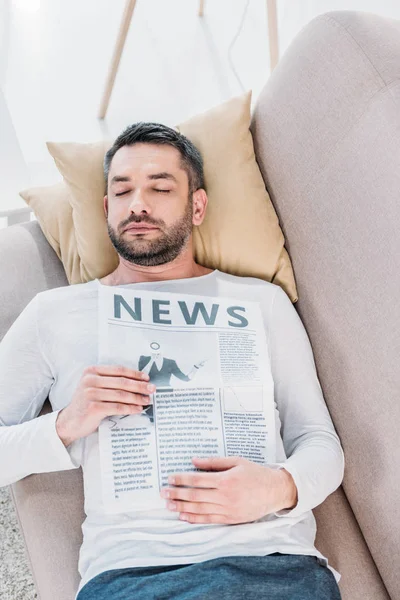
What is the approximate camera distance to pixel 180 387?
117 cm

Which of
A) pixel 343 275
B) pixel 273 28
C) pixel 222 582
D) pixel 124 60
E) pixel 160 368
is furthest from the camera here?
pixel 124 60

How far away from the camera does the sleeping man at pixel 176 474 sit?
1020mm

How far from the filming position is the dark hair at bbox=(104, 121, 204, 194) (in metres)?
1.44

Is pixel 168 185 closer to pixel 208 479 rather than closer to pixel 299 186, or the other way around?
pixel 299 186

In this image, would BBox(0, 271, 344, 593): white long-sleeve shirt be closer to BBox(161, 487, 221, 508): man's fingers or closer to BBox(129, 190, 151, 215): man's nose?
BBox(161, 487, 221, 508): man's fingers

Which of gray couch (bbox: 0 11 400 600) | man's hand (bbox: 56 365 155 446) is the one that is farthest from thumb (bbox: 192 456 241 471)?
gray couch (bbox: 0 11 400 600)

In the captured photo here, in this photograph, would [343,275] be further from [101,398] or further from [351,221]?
[101,398]

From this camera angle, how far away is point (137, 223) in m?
1.35

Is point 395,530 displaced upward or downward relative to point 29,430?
downward

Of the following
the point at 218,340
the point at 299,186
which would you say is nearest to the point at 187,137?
the point at 299,186

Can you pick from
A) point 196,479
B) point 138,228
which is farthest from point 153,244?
point 196,479

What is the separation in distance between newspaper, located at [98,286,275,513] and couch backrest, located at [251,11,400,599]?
157 mm

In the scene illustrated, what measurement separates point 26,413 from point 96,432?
170mm

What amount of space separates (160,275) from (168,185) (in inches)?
7.6
